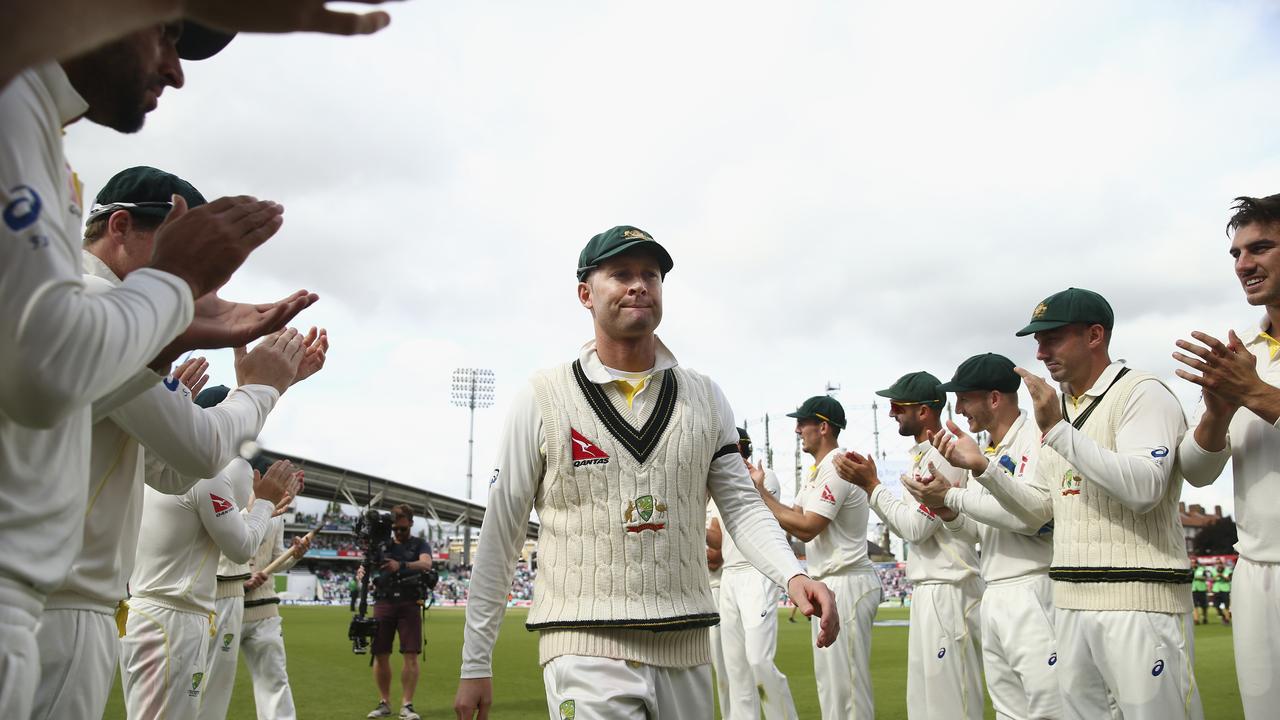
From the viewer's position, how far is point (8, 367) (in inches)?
63.9

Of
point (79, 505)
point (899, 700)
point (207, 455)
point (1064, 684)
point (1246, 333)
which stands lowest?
point (899, 700)

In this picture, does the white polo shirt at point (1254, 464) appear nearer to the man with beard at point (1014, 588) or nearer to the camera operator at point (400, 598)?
the man with beard at point (1014, 588)

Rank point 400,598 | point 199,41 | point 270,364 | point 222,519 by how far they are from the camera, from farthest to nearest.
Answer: point 400,598
point 222,519
point 270,364
point 199,41

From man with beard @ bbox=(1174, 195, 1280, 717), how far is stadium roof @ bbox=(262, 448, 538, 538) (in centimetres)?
4799

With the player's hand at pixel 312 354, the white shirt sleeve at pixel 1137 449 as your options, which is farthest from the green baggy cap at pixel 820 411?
the player's hand at pixel 312 354

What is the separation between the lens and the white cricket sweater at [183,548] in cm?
544

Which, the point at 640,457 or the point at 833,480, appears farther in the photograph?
the point at 833,480

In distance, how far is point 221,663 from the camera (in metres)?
7.30

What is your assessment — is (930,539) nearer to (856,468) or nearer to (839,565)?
(839,565)

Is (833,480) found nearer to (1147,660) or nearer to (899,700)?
(1147,660)

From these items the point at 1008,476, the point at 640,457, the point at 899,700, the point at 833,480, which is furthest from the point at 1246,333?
the point at 899,700

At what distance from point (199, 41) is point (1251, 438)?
186 inches

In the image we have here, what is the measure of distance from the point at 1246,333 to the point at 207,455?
4951mm

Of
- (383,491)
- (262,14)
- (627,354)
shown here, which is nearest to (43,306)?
(262,14)
